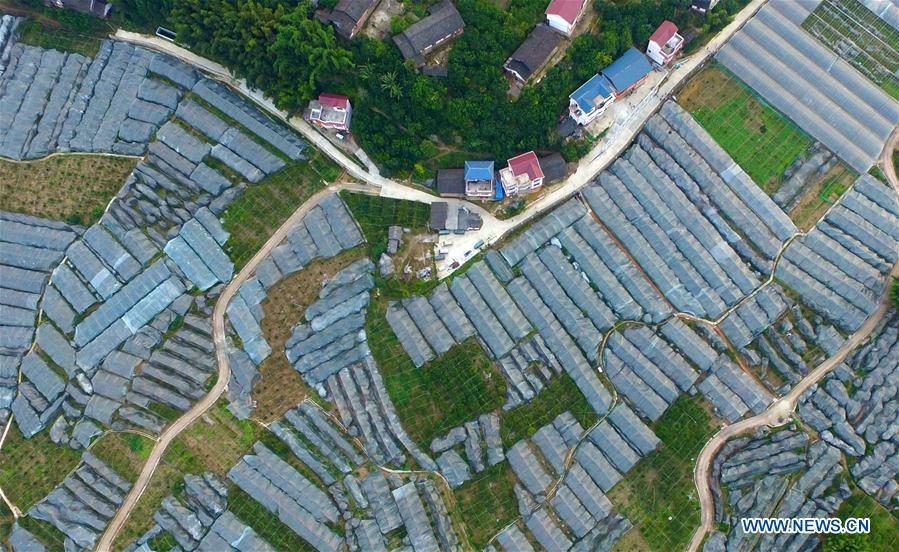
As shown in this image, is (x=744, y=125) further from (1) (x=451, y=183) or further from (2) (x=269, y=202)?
(2) (x=269, y=202)

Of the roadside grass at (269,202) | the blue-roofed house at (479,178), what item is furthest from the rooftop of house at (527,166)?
the roadside grass at (269,202)

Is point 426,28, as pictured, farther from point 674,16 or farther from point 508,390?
point 508,390

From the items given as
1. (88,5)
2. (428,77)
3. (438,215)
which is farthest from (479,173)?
(88,5)

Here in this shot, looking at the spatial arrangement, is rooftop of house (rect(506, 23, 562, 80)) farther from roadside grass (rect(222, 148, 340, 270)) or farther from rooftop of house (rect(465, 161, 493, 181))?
roadside grass (rect(222, 148, 340, 270))

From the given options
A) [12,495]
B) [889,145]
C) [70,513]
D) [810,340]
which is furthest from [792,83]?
[12,495]

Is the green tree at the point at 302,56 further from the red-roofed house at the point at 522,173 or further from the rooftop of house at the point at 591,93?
the rooftop of house at the point at 591,93

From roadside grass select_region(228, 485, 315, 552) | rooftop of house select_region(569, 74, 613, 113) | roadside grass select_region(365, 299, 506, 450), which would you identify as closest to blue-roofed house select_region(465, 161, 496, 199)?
rooftop of house select_region(569, 74, 613, 113)

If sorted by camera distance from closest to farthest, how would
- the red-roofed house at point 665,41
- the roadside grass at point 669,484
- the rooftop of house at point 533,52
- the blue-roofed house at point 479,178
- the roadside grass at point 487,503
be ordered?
the roadside grass at point 669,484 → the roadside grass at point 487,503 → the rooftop of house at point 533,52 → the blue-roofed house at point 479,178 → the red-roofed house at point 665,41
